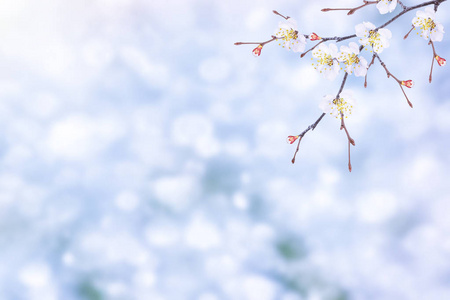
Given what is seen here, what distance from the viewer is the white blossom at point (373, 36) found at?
3984 millimetres

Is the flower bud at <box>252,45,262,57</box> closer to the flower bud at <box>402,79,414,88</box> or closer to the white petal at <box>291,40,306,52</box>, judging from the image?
the white petal at <box>291,40,306,52</box>

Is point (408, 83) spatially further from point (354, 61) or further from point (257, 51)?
point (257, 51)

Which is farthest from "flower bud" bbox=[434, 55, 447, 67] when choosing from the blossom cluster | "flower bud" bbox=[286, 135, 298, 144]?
"flower bud" bbox=[286, 135, 298, 144]

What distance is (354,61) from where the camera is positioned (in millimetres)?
4227

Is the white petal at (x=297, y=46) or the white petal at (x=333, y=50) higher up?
the white petal at (x=297, y=46)

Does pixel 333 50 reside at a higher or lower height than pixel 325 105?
higher

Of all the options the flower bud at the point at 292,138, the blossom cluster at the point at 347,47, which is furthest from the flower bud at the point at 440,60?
the flower bud at the point at 292,138

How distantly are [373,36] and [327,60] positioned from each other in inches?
23.2

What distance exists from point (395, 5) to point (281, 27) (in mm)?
1131

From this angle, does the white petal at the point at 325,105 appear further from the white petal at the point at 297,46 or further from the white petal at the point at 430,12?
the white petal at the point at 430,12

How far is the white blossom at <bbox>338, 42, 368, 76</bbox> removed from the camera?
4195mm

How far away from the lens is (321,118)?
3.47 meters

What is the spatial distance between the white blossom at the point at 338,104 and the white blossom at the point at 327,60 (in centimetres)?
31

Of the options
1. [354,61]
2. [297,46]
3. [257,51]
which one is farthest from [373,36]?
[257,51]
